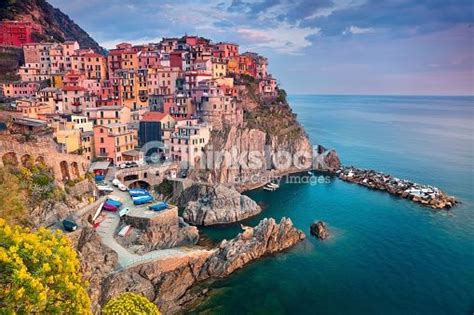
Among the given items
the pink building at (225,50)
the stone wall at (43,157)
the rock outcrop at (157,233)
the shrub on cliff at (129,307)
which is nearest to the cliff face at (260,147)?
the pink building at (225,50)

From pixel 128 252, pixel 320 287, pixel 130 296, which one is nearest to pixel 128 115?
pixel 128 252

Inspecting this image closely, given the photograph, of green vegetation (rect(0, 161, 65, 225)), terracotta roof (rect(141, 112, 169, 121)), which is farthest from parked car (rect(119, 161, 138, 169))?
green vegetation (rect(0, 161, 65, 225))

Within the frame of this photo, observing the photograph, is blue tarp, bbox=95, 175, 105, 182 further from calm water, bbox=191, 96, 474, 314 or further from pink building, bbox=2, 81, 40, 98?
pink building, bbox=2, 81, 40, 98

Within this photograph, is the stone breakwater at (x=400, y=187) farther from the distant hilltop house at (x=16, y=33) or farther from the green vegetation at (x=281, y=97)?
the distant hilltop house at (x=16, y=33)

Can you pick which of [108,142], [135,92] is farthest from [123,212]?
[135,92]

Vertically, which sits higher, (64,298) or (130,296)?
(64,298)

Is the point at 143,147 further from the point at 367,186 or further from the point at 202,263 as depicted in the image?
the point at 367,186
